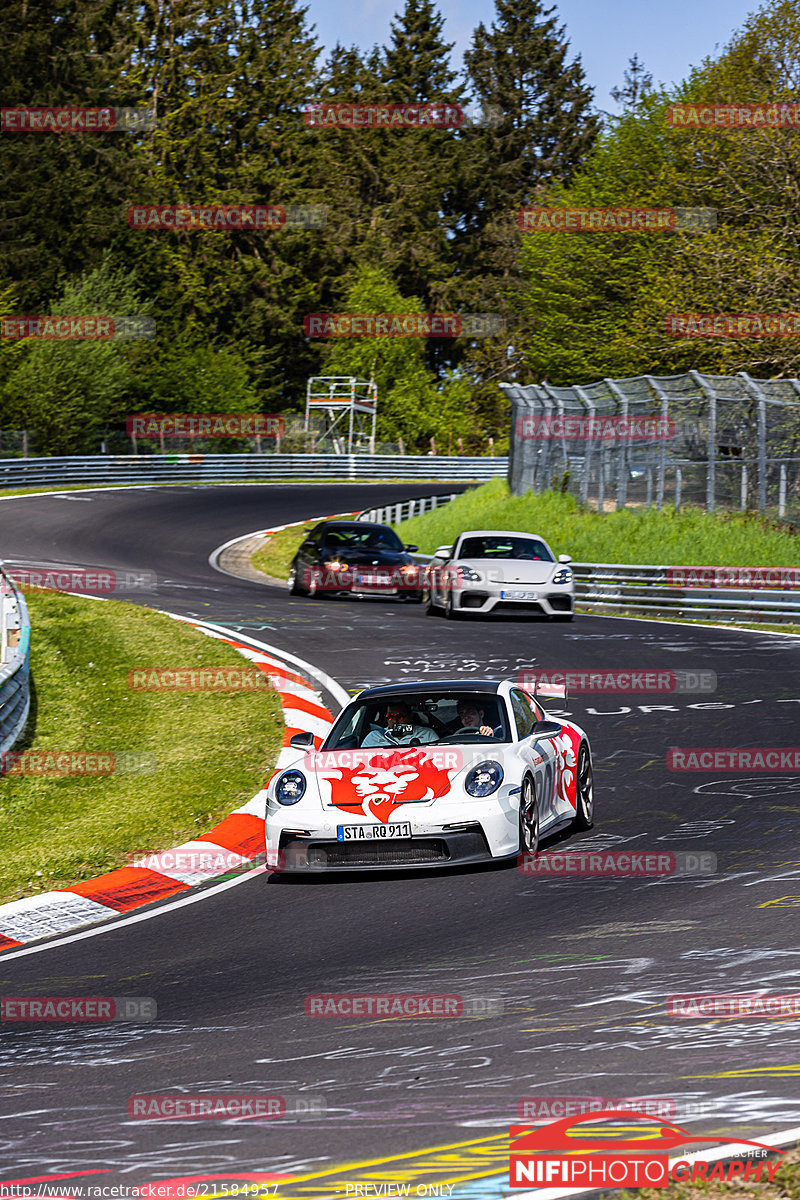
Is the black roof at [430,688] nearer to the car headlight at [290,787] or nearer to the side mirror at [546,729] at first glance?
the side mirror at [546,729]

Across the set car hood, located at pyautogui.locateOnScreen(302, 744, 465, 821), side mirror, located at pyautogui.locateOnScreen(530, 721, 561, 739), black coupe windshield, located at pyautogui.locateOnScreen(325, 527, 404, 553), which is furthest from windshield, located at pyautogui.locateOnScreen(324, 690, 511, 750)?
black coupe windshield, located at pyautogui.locateOnScreen(325, 527, 404, 553)

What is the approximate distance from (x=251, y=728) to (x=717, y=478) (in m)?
16.9

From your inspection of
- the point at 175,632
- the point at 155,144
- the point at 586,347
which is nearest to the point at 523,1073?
the point at 175,632

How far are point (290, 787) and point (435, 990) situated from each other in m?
2.89

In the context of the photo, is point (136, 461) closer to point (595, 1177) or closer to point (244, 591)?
point (244, 591)

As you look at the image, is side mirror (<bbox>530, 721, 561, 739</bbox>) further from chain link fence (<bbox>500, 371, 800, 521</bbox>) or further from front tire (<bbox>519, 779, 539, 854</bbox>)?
chain link fence (<bbox>500, 371, 800, 521</bbox>)

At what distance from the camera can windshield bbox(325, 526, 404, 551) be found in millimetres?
25906

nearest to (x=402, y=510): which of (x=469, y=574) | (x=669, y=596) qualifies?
(x=669, y=596)

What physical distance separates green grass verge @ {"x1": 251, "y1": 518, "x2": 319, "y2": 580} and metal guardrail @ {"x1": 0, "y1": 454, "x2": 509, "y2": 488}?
1188 cm

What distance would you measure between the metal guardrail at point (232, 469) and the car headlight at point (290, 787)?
130 feet

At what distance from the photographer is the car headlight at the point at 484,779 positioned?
8.70 meters

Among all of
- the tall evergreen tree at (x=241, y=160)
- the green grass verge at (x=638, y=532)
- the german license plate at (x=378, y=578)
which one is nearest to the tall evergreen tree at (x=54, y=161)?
the tall evergreen tree at (x=241, y=160)

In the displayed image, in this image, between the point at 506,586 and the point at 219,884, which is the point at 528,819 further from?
the point at 506,586

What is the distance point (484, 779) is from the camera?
8773mm
